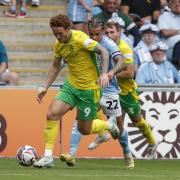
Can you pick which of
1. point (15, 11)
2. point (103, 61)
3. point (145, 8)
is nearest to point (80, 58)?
point (103, 61)

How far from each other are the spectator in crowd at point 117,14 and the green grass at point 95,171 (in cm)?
368

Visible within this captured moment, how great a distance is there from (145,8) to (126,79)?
15.6 ft

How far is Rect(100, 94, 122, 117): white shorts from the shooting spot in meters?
14.1

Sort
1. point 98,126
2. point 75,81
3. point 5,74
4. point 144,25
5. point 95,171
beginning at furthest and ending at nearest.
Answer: point 144,25 → point 5,74 → point 98,126 → point 75,81 → point 95,171

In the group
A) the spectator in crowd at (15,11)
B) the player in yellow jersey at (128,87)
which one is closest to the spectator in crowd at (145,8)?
the spectator in crowd at (15,11)

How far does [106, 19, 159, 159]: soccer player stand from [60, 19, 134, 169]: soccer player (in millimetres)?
381

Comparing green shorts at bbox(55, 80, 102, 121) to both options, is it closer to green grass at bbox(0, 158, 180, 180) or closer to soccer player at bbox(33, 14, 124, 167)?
soccer player at bbox(33, 14, 124, 167)

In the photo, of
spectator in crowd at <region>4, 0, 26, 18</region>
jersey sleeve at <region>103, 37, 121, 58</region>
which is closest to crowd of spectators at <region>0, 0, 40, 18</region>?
spectator in crowd at <region>4, 0, 26, 18</region>

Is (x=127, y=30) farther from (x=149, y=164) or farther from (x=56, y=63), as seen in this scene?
Result: (x=56, y=63)

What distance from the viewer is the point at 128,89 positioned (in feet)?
48.9

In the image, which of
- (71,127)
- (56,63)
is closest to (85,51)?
(56,63)

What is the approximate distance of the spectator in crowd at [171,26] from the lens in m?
18.5

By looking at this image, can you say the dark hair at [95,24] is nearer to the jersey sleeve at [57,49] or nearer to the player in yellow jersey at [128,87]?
the jersey sleeve at [57,49]

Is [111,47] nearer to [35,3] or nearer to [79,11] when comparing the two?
[79,11]
